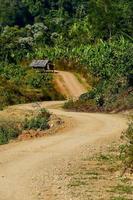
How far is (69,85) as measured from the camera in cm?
6838

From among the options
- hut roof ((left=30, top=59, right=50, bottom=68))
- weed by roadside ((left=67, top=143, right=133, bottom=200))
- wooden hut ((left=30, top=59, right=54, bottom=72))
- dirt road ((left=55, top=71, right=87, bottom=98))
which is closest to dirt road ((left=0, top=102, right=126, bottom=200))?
weed by roadside ((left=67, top=143, right=133, bottom=200))

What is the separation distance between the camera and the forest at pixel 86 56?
153 ft

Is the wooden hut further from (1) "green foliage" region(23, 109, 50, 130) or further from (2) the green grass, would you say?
(2) the green grass

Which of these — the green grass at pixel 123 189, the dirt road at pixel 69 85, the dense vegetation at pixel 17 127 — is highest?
the green grass at pixel 123 189

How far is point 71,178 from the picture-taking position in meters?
18.9

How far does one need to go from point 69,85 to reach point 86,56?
479 centimetres

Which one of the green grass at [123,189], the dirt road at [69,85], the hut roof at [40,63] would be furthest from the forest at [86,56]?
the green grass at [123,189]

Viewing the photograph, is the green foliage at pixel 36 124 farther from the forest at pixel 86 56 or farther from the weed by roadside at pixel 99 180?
the forest at pixel 86 56

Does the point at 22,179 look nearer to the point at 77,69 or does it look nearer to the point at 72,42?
the point at 77,69

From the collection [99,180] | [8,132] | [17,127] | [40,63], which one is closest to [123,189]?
[99,180]

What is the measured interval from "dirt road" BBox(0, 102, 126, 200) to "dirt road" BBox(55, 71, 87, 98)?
30.0 metres

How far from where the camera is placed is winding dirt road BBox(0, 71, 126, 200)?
17.1m

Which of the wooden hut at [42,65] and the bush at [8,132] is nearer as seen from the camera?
the bush at [8,132]

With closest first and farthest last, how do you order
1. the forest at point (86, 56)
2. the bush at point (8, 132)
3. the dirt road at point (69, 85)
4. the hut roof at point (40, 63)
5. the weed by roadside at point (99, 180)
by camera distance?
1. the weed by roadside at point (99, 180)
2. the bush at point (8, 132)
3. the forest at point (86, 56)
4. the dirt road at point (69, 85)
5. the hut roof at point (40, 63)
